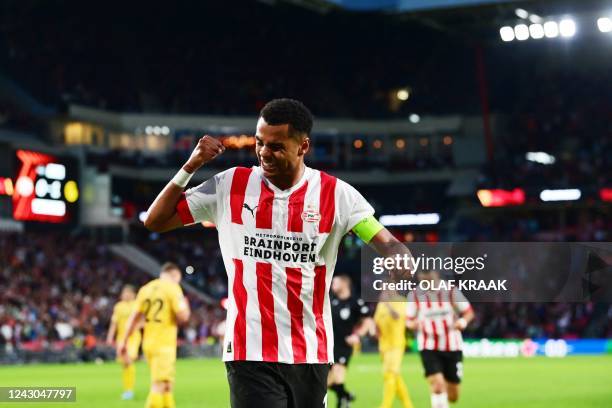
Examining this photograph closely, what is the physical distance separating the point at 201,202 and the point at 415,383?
1879cm

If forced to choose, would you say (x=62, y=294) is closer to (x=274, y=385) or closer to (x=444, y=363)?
(x=444, y=363)

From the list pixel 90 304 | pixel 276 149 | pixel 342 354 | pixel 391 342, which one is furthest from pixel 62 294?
pixel 276 149

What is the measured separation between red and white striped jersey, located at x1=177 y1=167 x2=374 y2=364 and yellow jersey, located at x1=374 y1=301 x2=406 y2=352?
38.2 ft

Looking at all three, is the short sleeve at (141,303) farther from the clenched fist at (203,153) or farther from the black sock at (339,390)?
the clenched fist at (203,153)

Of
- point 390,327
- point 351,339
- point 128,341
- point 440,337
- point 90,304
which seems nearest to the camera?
point 440,337

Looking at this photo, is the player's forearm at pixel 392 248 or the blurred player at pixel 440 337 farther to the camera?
the blurred player at pixel 440 337

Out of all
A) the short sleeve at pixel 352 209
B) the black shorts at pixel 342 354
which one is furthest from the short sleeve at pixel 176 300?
the short sleeve at pixel 352 209

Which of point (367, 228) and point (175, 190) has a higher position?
point (175, 190)

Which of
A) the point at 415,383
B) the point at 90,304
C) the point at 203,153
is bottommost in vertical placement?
the point at 415,383

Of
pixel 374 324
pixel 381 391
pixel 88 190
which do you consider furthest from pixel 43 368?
pixel 88 190

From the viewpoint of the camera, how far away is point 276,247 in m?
5.32

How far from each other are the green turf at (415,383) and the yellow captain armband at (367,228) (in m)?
11.7

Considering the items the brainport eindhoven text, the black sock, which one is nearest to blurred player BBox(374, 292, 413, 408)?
the black sock

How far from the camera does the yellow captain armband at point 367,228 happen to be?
5406 millimetres
